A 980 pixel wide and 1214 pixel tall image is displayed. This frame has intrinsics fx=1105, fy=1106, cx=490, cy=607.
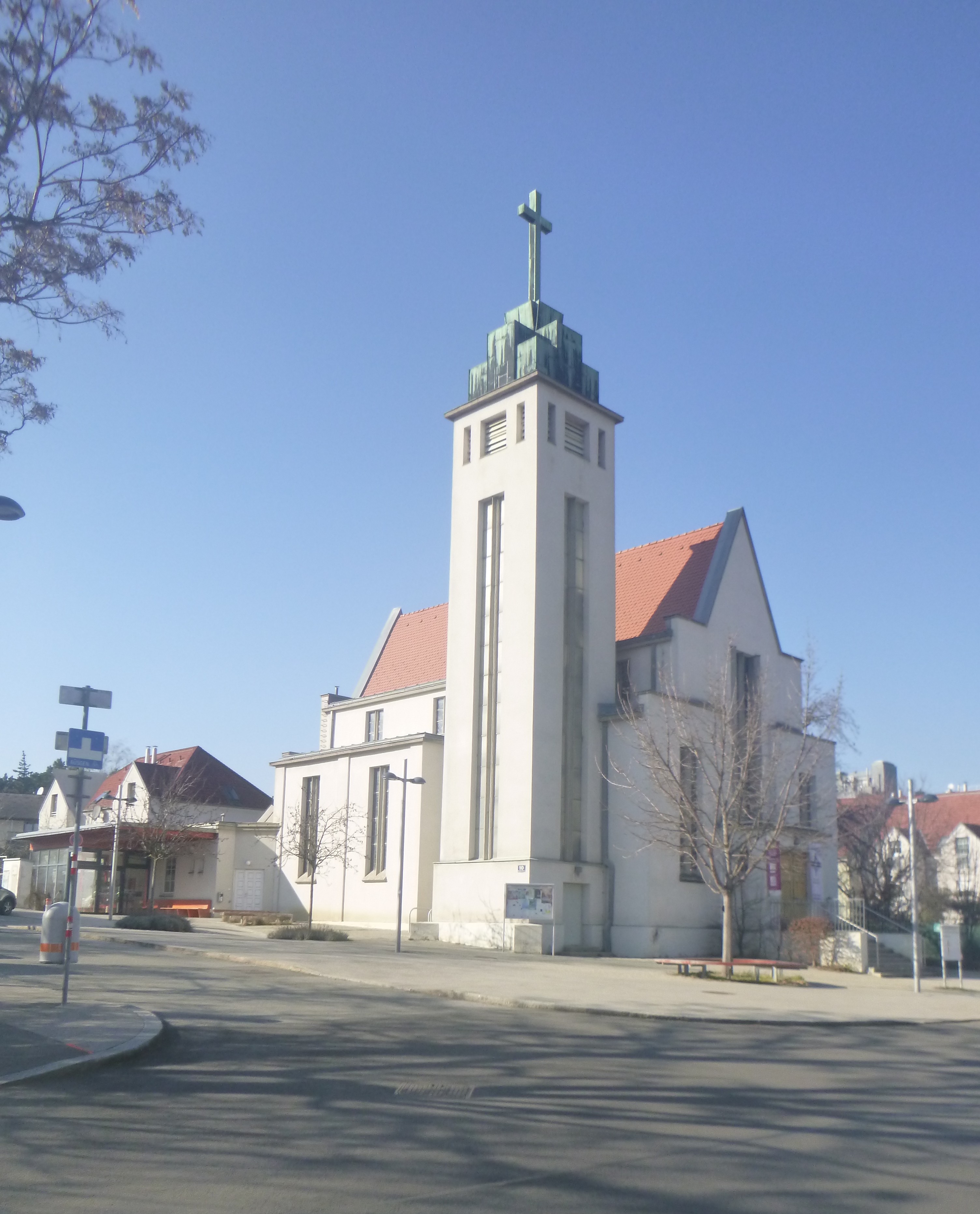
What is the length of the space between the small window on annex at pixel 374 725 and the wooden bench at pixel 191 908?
406 inches

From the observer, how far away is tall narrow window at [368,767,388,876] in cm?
4306

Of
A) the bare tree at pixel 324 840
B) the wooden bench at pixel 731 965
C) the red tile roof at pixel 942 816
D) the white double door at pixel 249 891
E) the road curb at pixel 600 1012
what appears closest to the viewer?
the road curb at pixel 600 1012

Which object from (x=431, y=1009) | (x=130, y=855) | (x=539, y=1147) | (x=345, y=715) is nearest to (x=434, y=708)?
(x=345, y=715)

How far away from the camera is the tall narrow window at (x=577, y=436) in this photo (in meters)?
39.4

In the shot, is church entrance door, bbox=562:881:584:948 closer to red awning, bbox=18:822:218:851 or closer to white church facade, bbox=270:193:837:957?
white church facade, bbox=270:193:837:957

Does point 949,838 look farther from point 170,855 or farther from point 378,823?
point 170,855

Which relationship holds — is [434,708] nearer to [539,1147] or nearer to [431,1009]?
[431,1009]

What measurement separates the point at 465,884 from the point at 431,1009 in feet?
67.2

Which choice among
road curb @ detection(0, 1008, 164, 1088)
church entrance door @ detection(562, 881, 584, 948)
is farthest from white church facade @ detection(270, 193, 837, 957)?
road curb @ detection(0, 1008, 164, 1088)

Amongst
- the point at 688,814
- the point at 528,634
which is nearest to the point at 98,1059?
the point at 688,814

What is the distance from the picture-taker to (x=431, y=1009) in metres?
16.1

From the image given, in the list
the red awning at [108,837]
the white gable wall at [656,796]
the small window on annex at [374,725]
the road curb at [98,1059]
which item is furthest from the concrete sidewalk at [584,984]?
the red awning at [108,837]

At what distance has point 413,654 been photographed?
5162 centimetres

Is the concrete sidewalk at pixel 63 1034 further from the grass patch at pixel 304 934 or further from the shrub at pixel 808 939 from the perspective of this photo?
the shrub at pixel 808 939
